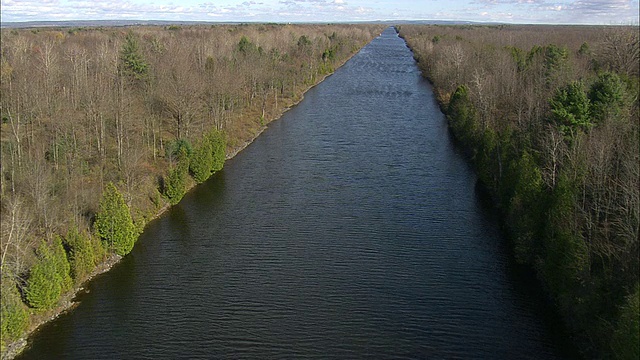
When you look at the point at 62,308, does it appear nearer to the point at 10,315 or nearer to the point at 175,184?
the point at 10,315

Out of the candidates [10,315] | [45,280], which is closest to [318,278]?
[45,280]

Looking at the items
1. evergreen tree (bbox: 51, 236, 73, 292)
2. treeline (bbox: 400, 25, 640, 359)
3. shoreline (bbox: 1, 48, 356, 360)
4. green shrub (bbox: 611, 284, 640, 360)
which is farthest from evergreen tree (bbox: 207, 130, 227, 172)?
green shrub (bbox: 611, 284, 640, 360)

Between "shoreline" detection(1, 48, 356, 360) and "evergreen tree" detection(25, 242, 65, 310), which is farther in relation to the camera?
"evergreen tree" detection(25, 242, 65, 310)

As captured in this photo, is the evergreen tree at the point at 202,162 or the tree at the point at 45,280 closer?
the tree at the point at 45,280

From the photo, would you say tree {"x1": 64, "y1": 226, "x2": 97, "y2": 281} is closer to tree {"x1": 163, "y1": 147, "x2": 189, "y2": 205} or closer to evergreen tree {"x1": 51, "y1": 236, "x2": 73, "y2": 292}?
evergreen tree {"x1": 51, "y1": 236, "x2": 73, "y2": 292}

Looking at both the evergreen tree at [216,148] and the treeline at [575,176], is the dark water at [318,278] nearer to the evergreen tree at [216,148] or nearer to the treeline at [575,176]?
the evergreen tree at [216,148]

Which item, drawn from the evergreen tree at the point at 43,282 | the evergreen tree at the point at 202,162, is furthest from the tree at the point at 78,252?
the evergreen tree at the point at 202,162
